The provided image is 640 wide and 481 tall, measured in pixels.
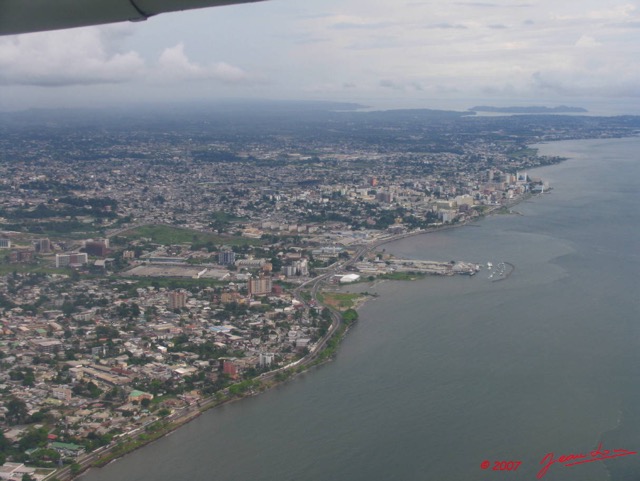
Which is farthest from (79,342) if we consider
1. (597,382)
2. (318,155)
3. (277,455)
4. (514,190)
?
(318,155)

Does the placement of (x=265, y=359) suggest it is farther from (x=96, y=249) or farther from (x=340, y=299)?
(x=96, y=249)

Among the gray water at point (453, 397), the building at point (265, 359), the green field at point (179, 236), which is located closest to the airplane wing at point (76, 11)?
the gray water at point (453, 397)

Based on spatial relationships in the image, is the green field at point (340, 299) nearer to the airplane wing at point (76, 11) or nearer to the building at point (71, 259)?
the building at point (71, 259)

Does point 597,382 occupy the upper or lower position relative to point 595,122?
lower

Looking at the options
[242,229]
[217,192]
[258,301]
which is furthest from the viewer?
[217,192]

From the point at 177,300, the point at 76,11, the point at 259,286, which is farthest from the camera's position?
the point at 259,286

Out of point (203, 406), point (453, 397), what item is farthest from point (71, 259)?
point (453, 397)

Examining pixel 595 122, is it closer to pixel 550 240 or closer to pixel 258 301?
pixel 550 240
